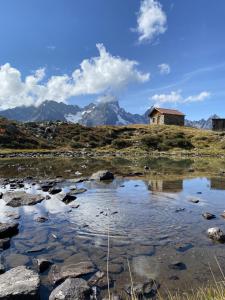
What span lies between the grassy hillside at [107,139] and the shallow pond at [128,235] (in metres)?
67.5

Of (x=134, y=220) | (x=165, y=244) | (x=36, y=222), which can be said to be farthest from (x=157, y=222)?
(x=36, y=222)

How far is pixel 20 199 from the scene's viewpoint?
80.7 ft

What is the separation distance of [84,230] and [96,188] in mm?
13731

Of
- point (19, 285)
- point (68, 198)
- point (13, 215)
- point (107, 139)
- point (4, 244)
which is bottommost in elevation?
point (4, 244)

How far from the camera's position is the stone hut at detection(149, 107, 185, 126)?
14300cm

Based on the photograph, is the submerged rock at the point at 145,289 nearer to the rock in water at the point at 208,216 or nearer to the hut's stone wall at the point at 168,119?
the rock in water at the point at 208,216

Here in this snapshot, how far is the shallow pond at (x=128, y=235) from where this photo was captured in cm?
1244

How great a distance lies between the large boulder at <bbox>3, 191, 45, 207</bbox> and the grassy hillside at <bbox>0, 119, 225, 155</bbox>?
6804 centimetres

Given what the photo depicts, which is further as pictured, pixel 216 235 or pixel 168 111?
pixel 168 111

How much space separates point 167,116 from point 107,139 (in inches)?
1597

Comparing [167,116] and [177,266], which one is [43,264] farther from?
[167,116]

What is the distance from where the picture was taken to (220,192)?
29547mm

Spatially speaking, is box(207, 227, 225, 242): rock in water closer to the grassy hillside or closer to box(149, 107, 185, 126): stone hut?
the grassy hillside

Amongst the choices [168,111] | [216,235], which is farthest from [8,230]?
[168,111]
